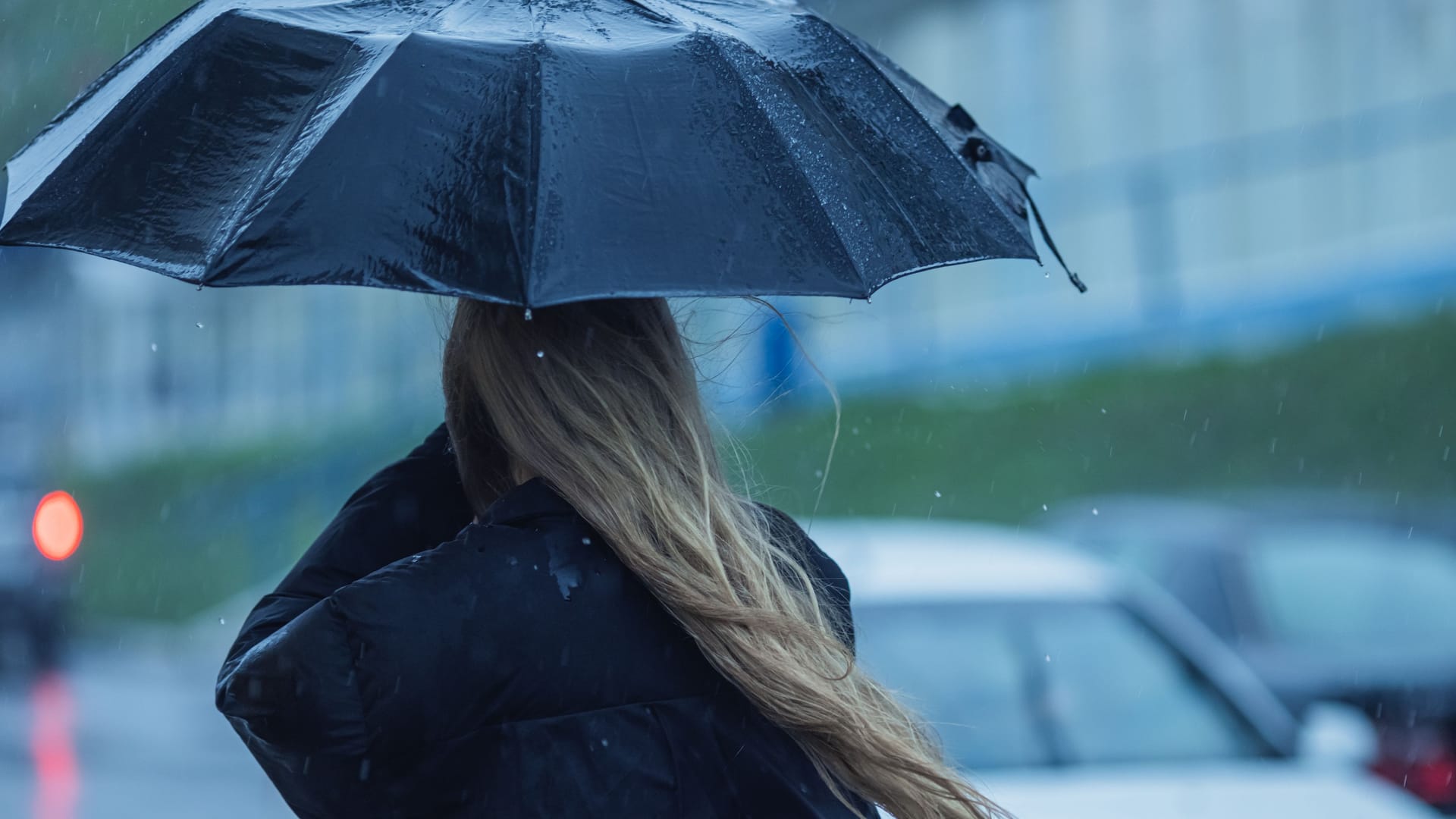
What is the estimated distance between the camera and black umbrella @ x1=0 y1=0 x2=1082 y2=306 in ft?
5.87

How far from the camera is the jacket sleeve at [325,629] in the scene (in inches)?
62.7

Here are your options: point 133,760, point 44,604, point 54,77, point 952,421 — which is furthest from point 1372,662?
point 54,77

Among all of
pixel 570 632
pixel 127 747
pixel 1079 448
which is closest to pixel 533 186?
→ pixel 570 632

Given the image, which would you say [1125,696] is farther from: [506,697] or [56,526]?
[56,526]

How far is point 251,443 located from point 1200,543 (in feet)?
53.2

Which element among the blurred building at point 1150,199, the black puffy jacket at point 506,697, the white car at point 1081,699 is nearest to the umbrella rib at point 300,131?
the black puffy jacket at point 506,697

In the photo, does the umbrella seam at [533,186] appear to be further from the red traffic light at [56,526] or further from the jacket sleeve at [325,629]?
the red traffic light at [56,526]

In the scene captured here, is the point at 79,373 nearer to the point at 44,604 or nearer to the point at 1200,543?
the point at 44,604

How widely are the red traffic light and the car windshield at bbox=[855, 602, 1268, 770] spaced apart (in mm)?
10176

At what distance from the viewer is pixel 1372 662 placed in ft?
20.3

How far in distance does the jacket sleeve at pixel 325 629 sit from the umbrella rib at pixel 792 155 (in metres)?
0.58

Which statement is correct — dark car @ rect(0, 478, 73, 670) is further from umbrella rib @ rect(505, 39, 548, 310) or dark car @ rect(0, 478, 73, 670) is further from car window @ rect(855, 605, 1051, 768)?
umbrella rib @ rect(505, 39, 548, 310)

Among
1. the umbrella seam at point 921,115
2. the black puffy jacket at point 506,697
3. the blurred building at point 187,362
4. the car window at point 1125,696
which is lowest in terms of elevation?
the blurred building at point 187,362

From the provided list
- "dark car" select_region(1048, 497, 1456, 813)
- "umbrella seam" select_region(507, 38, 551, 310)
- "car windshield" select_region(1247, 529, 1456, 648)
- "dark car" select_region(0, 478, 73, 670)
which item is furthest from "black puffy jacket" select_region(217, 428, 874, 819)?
"dark car" select_region(0, 478, 73, 670)
